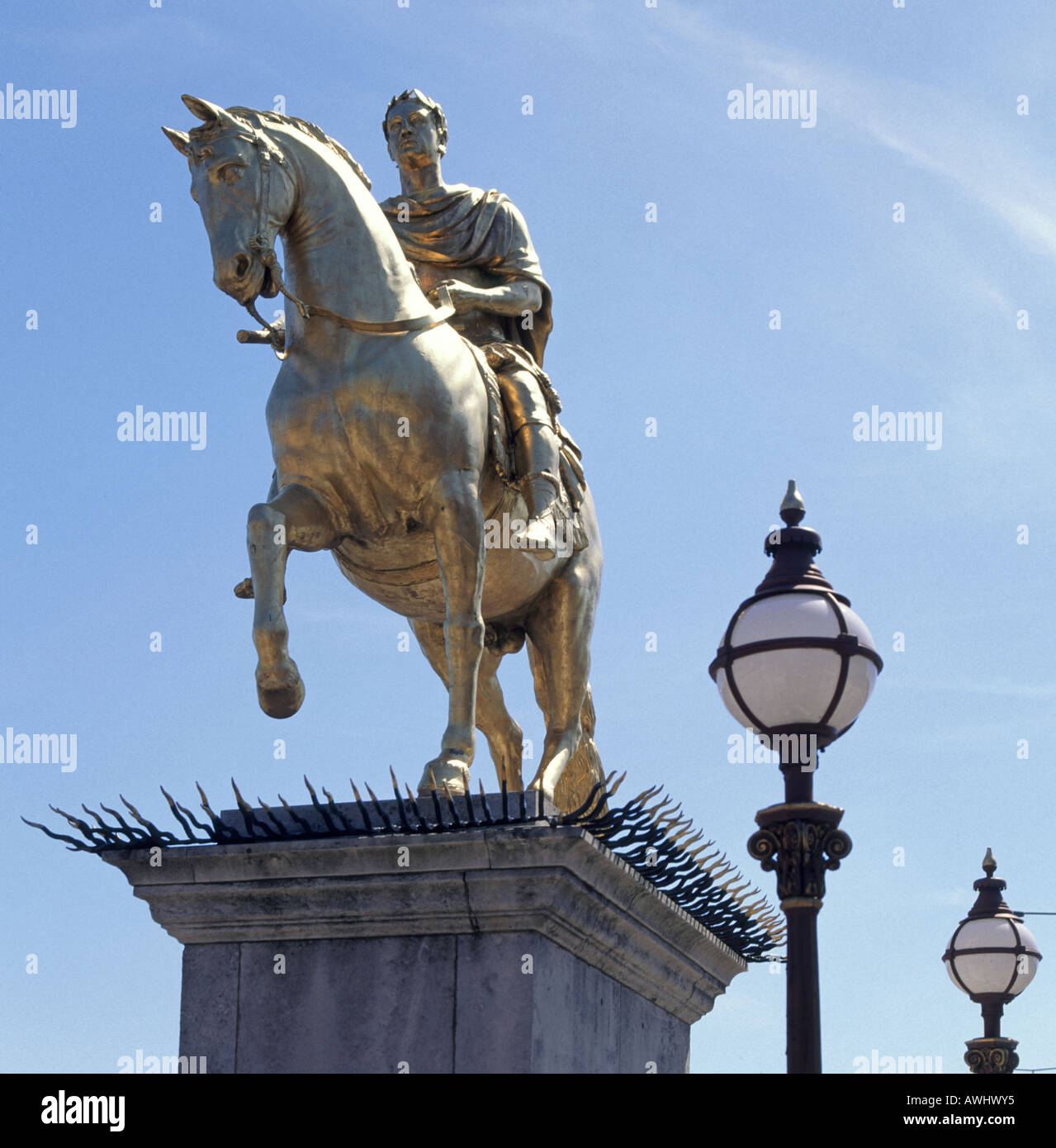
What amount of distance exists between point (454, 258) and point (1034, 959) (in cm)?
708

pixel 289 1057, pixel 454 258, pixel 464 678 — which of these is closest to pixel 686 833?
pixel 464 678

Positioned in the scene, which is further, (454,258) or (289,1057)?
(454,258)

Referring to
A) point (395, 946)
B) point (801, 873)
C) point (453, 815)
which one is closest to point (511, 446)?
point (453, 815)

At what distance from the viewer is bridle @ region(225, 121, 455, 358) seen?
10.2 meters

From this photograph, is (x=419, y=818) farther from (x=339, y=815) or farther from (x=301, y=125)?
(x=301, y=125)

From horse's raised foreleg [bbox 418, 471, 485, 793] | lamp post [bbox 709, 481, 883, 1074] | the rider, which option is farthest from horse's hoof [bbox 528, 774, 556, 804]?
lamp post [bbox 709, 481, 883, 1074]

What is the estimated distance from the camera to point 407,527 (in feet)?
35.2

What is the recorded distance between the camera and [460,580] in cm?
1048

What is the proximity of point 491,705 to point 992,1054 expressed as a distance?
205 inches

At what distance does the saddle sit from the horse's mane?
1187mm

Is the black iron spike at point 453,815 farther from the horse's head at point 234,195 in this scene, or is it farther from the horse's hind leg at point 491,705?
the horse's head at point 234,195

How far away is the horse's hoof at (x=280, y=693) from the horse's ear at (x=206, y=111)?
289 cm

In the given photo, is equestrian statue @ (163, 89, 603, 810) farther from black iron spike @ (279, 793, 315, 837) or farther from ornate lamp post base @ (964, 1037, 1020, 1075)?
ornate lamp post base @ (964, 1037, 1020, 1075)
